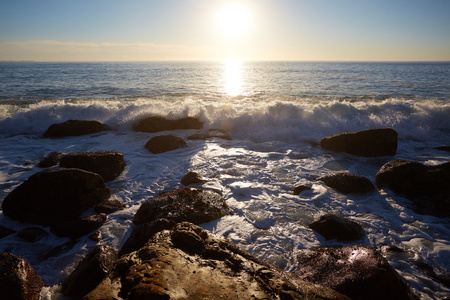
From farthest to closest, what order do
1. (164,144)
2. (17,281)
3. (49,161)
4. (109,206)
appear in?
1. (164,144)
2. (49,161)
3. (109,206)
4. (17,281)

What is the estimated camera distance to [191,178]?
5.89 m

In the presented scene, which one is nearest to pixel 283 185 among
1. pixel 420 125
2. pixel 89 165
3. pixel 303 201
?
pixel 303 201

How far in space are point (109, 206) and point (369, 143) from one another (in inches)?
286

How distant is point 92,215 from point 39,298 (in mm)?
1649

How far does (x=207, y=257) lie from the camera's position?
2441mm

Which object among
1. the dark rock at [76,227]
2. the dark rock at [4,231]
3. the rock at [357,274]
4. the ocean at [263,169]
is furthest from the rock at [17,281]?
the rock at [357,274]

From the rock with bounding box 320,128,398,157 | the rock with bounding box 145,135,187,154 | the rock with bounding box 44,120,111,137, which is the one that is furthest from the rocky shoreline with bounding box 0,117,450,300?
the rock with bounding box 44,120,111,137

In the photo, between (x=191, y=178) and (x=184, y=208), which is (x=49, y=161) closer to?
(x=191, y=178)

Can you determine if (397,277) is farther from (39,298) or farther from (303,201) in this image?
(39,298)

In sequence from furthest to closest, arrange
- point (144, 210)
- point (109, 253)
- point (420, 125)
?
point (420, 125), point (144, 210), point (109, 253)

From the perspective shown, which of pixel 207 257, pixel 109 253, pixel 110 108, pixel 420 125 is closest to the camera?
pixel 207 257

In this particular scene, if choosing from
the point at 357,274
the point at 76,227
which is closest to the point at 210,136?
the point at 76,227

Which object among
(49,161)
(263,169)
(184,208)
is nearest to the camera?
(184,208)

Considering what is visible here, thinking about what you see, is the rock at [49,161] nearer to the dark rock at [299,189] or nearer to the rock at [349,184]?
the dark rock at [299,189]
